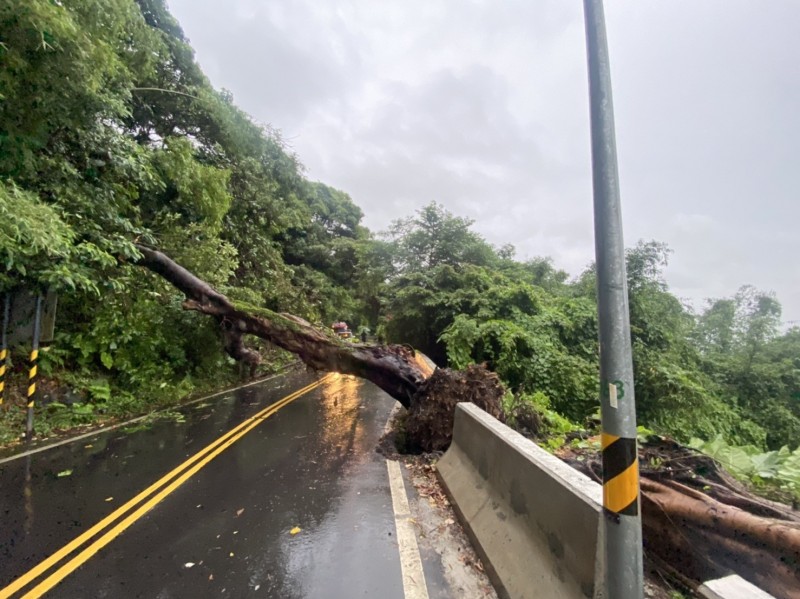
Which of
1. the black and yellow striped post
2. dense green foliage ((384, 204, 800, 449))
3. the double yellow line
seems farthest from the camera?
dense green foliage ((384, 204, 800, 449))

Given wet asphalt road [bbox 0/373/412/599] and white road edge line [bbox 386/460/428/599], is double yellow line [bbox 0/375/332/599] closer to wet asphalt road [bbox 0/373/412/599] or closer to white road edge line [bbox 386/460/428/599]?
wet asphalt road [bbox 0/373/412/599]

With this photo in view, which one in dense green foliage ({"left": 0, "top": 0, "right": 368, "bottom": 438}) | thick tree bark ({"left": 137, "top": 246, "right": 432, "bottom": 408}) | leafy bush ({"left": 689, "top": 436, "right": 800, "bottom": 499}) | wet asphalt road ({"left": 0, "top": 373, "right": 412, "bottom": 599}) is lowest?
wet asphalt road ({"left": 0, "top": 373, "right": 412, "bottom": 599})

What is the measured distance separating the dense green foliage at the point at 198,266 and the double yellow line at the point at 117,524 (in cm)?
366

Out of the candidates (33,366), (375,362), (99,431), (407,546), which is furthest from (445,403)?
(33,366)

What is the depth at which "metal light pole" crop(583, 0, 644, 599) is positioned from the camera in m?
2.06

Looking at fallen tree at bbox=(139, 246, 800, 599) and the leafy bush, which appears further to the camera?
the leafy bush

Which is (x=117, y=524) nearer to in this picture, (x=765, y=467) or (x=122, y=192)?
(x=765, y=467)

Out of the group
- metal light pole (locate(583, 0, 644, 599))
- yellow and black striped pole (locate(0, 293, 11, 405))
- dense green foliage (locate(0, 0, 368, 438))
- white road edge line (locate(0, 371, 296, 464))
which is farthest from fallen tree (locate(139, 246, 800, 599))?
yellow and black striped pole (locate(0, 293, 11, 405))

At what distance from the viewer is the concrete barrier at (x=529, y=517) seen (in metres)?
2.31

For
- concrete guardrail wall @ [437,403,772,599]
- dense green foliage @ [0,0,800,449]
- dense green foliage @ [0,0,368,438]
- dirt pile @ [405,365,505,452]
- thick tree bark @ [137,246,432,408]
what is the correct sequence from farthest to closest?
thick tree bark @ [137,246,432,408]
dirt pile @ [405,365,505,452]
dense green foliage @ [0,0,800,449]
dense green foliage @ [0,0,368,438]
concrete guardrail wall @ [437,403,772,599]

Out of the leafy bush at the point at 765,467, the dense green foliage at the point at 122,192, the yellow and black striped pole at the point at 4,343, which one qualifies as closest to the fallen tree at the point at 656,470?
the leafy bush at the point at 765,467

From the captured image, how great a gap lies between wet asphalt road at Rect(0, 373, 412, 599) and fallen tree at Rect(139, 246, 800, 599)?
1268 millimetres

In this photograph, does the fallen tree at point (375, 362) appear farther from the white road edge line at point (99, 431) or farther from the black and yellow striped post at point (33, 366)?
the black and yellow striped post at point (33, 366)

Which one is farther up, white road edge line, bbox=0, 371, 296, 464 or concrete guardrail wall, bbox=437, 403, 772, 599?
concrete guardrail wall, bbox=437, 403, 772, 599
